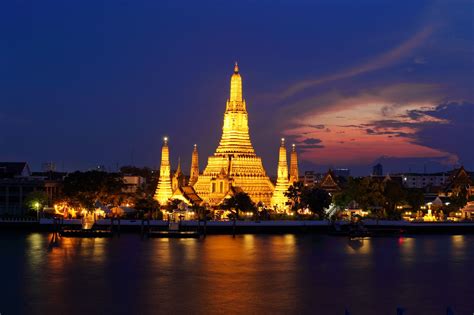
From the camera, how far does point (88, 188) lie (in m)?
87.8

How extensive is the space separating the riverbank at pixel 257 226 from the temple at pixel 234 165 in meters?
13.3

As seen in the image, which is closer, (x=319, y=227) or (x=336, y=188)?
(x=319, y=227)

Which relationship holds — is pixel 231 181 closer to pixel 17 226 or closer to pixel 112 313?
pixel 17 226

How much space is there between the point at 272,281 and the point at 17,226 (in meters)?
45.8

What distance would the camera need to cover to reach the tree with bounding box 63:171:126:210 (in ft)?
287

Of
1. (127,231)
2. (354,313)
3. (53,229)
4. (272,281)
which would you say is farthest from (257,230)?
(354,313)

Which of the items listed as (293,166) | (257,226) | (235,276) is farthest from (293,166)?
(235,276)

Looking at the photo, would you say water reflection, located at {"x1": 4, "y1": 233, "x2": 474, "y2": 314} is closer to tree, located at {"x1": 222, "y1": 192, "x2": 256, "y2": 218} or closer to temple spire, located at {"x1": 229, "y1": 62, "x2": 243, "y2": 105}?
tree, located at {"x1": 222, "y1": 192, "x2": 256, "y2": 218}

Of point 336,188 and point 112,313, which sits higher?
point 336,188

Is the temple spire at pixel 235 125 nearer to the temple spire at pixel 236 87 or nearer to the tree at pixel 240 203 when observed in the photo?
the temple spire at pixel 236 87

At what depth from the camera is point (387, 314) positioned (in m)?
37.6

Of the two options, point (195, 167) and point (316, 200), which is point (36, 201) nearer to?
point (195, 167)

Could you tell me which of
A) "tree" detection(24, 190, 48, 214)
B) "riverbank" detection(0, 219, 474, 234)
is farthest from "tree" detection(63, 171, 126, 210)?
"tree" detection(24, 190, 48, 214)

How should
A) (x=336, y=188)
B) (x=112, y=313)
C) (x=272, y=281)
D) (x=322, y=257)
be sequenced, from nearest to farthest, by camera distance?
1. (x=112, y=313)
2. (x=272, y=281)
3. (x=322, y=257)
4. (x=336, y=188)
